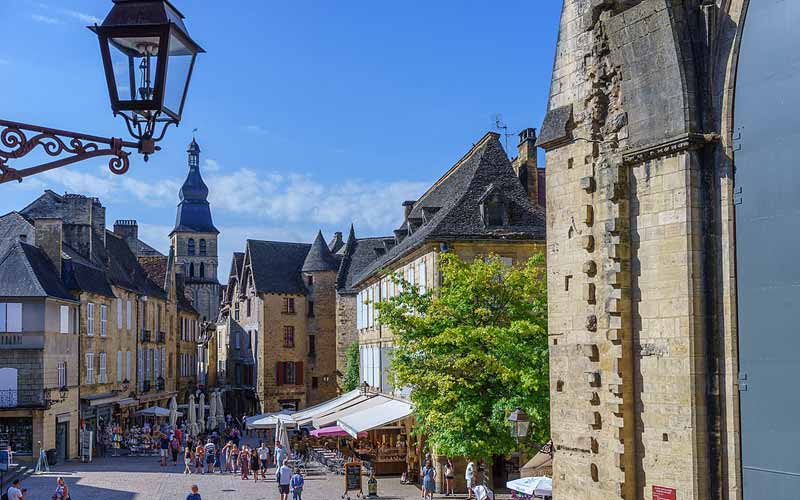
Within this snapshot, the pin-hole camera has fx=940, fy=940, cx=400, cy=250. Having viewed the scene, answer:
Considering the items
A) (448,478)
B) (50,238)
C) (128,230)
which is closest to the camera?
(448,478)

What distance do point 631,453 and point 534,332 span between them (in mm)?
10191

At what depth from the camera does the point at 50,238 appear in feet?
121

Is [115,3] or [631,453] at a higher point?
[115,3]

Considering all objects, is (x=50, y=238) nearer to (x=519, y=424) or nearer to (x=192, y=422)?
(x=192, y=422)

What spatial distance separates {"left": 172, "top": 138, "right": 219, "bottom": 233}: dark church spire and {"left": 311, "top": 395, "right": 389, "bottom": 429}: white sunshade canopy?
238 feet

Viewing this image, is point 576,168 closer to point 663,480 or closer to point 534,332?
point 663,480

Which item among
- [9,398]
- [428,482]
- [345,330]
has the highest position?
[345,330]

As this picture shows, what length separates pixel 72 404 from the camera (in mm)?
37000

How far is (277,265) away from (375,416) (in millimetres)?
30293

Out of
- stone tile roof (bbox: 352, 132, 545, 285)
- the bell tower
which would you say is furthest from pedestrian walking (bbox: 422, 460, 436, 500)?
the bell tower

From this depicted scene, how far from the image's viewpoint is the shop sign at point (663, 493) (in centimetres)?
1039

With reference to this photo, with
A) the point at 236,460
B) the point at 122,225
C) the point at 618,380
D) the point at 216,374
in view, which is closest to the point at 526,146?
the point at 236,460

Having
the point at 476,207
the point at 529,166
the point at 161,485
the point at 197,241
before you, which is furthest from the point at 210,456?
the point at 197,241

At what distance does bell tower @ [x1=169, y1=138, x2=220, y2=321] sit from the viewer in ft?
346
